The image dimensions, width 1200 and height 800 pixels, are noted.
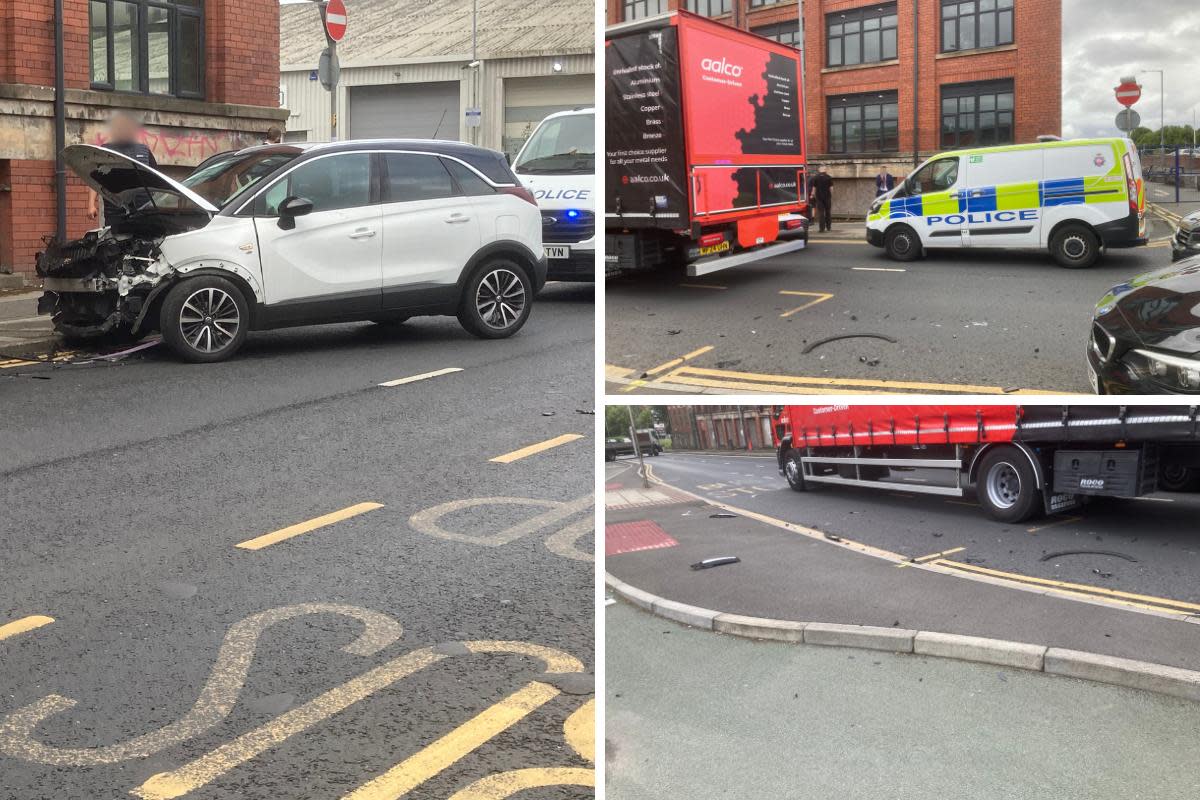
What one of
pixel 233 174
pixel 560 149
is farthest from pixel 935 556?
pixel 560 149

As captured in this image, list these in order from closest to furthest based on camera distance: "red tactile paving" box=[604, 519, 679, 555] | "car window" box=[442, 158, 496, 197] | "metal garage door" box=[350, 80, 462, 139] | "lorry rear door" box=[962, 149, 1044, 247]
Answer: "red tactile paving" box=[604, 519, 679, 555] < "lorry rear door" box=[962, 149, 1044, 247] < "car window" box=[442, 158, 496, 197] < "metal garage door" box=[350, 80, 462, 139]

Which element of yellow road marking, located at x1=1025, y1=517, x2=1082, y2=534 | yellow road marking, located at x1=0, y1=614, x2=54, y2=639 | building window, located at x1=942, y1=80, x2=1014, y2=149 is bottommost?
yellow road marking, located at x1=0, y1=614, x2=54, y2=639

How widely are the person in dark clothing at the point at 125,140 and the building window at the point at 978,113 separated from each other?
1226cm

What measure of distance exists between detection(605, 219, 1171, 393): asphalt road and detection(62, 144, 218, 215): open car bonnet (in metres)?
8.69

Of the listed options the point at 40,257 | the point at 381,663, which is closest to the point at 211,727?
the point at 381,663

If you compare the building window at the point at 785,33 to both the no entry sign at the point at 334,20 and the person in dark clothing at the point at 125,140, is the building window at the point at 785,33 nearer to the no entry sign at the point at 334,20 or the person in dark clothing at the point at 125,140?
the person in dark clothing at the point at 125,140

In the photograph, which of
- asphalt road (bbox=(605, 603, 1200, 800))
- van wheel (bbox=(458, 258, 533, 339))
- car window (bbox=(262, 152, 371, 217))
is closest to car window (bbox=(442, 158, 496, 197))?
van wheel (bbox=(458, 258, 533, 339))

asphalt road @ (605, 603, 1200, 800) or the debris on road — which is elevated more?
the debris on road

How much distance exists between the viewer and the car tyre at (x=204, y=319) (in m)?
9.91

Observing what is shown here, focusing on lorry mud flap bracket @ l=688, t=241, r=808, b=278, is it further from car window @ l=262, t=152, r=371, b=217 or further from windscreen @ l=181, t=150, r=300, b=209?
windscreen @ l=181, t=150, r=300, b=209

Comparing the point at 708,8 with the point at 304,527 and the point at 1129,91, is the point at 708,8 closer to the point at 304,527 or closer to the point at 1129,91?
the point at 1129,91

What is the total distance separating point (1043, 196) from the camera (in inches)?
83.4

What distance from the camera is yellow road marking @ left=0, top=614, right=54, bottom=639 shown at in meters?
4.62

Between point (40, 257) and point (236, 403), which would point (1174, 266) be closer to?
point (236, 403)
